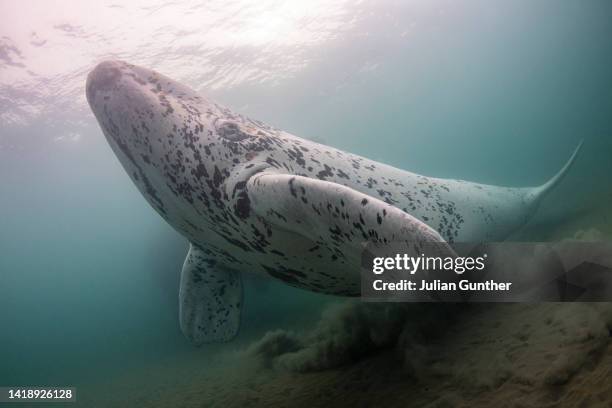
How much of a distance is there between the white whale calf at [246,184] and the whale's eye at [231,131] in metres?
0.01

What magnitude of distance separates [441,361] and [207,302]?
325 cm

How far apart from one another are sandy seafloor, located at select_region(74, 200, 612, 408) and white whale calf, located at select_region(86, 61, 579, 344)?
1.12 meters

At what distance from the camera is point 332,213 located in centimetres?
241

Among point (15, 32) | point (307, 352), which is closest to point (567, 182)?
point (307, 352)

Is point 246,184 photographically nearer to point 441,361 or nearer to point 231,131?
point 231,131

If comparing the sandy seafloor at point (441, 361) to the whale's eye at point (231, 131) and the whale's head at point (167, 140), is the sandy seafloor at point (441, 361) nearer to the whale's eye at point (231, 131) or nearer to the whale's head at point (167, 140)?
the whale's head at point (167, 140)

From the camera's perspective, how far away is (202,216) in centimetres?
333

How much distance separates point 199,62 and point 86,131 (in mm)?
12384

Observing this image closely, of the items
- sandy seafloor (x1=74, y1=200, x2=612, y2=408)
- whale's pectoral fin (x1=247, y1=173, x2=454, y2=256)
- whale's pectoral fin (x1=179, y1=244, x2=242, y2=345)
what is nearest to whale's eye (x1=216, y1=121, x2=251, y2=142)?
whale's pectoral fin (x1=247, y1=173, x2=454, y2=256)

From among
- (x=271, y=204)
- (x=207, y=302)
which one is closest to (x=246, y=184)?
(x=271, y=204)

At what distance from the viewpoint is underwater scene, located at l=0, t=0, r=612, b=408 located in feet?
10.2

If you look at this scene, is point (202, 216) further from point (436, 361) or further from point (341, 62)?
point (341, 62)

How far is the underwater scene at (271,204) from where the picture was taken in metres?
3.09

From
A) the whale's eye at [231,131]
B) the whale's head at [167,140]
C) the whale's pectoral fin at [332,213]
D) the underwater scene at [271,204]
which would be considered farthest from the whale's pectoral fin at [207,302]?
the whale's pectoral fin at [332,213]
